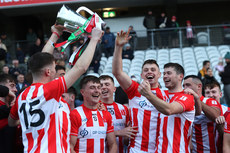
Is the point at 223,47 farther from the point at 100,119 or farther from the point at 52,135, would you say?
the point at 52,135

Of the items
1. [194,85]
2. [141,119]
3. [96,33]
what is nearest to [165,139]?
[141,119]

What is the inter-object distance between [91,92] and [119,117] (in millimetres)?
799

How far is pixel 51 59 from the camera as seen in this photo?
138 inches

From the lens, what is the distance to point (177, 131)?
13.8 feet

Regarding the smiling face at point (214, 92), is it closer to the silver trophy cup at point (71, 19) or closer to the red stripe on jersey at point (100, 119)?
the red stripe on jersey at point (100, 119)

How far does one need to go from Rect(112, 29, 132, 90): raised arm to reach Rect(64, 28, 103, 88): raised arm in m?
0.63

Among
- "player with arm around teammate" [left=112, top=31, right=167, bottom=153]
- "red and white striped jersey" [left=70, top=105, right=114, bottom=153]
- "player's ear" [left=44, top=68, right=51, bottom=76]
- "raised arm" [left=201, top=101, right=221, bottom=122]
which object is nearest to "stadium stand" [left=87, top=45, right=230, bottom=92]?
"raised arm" [left=201, top=101, right=221, bottom=122]

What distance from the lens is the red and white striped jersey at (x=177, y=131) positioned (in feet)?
13.7

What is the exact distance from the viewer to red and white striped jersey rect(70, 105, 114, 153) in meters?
4.26

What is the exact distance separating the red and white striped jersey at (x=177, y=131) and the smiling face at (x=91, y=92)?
103 cm

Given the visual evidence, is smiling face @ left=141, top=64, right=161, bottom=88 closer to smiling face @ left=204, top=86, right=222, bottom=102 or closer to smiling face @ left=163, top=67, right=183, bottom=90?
smiling face @ left=163, top=67, right=183, bottom=90

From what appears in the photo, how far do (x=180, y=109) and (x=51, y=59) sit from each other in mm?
1733

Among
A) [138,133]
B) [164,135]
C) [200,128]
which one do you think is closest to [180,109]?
[164,135]

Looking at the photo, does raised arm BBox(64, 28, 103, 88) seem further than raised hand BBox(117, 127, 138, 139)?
No
